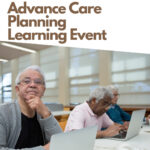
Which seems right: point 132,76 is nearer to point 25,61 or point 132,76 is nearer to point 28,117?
point 28,117

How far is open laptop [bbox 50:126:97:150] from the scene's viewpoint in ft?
2.25

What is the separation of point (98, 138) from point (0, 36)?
5751 mm

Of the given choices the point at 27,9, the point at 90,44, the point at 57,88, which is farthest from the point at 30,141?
the point at 57,88

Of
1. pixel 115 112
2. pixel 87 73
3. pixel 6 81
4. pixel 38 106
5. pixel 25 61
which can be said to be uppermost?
pixel 25 61

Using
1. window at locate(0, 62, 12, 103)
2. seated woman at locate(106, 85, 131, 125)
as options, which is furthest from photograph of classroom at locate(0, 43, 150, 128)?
window at locate(0, 62, 12, 103)

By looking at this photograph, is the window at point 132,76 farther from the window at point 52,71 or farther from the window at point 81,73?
the window at point 52,71

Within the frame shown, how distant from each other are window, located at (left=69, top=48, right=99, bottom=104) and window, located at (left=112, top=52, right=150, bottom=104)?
1006mm

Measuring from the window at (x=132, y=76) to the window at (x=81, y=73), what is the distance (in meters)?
1.01

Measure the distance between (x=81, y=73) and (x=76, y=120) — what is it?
21.8 ft

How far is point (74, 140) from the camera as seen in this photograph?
2.49ft

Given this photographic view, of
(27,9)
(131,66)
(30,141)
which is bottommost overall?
(30,141)

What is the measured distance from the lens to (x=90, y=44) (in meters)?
8.02

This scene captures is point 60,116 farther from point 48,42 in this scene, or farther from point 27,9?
point 48,42

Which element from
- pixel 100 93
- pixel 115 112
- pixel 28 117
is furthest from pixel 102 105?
pixel 115 112
